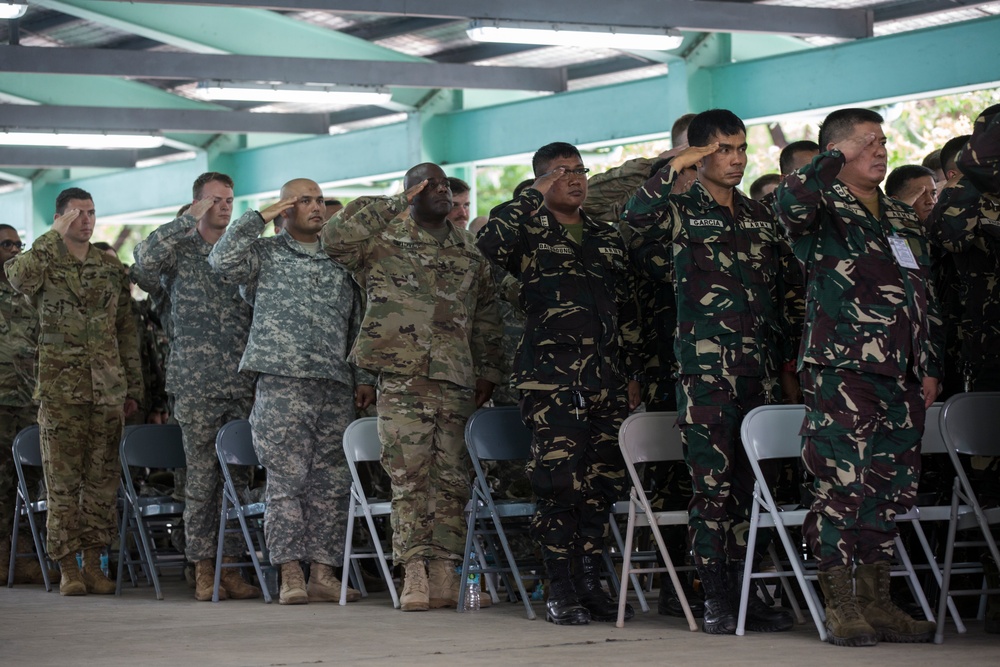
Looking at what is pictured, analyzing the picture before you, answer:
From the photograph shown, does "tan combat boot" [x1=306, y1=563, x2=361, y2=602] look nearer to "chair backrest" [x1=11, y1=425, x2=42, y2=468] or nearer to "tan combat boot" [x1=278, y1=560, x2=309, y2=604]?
"tan combat boot" [x1=278, y1=560, x2=309, y2=604]

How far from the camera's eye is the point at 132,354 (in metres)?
7.32

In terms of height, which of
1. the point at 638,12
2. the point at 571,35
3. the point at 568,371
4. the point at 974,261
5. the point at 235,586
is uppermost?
the point at 638,12

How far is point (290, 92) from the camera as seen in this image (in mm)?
11578

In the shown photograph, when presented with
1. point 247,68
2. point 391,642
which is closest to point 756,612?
point 391,642

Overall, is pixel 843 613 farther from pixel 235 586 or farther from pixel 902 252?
pixel 235 586

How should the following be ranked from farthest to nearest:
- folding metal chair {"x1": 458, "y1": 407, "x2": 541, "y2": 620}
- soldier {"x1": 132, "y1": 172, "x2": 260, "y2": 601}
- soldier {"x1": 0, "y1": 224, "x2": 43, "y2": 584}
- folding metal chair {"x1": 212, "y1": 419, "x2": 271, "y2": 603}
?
1. soldier {"x1": 0, "y1": 224, "x2": 43, "y2": 584}
2. soldier {"x1": 132, "y1": 172, "x2": 260, "y2": 601}
3. folding metal chair {"x1": 212, "y1": 419, "x2": 271, "y2": 603}
4. folding metal chair {"x1": 458, "y1": 407, "x2": 541, "y2": 620}

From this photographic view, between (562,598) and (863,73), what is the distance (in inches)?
243

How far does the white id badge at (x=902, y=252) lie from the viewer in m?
4.51

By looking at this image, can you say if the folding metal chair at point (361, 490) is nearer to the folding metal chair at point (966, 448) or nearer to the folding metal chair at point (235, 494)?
the folding metal chair at point (235, 494)

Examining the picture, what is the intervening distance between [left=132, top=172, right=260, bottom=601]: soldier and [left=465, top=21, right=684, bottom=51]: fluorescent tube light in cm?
305

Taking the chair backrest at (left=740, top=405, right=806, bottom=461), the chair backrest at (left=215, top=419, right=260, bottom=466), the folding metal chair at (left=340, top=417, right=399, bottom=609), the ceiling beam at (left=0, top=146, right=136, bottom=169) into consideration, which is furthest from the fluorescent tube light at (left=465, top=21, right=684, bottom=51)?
the ceiling beam at (left=0, top=146, right=136, bottom=169)

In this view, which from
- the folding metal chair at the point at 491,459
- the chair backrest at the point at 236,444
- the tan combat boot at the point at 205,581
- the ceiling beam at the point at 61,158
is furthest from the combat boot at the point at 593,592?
the ceiling beam at the point at 61,158

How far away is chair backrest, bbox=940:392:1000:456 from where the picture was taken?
456cm

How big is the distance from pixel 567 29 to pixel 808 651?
20.3ft
